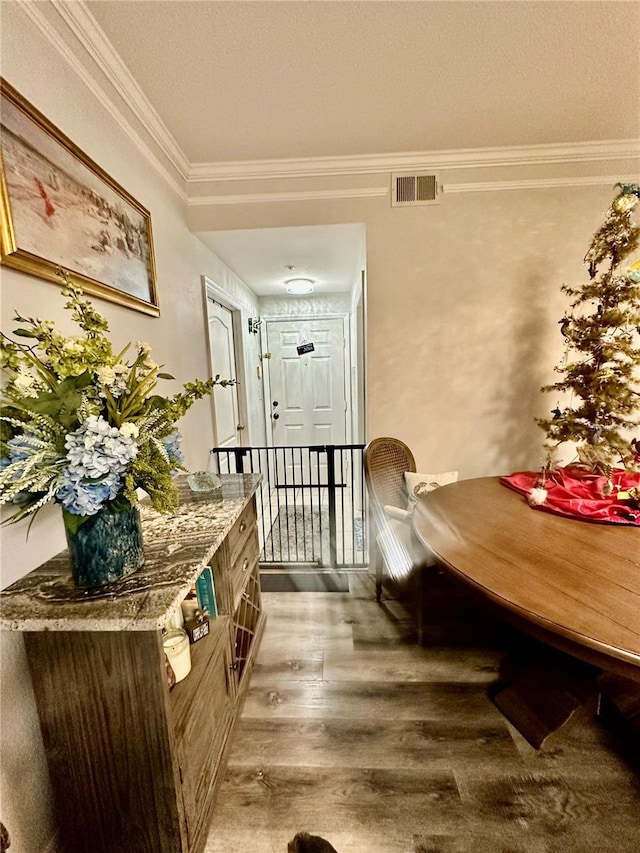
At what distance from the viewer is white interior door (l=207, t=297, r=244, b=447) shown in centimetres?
286

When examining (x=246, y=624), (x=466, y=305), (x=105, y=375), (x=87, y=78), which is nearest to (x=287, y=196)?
(x=87, y=78)

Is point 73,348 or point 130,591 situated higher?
point 73,348

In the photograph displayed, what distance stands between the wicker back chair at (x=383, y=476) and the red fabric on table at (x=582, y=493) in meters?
0.59

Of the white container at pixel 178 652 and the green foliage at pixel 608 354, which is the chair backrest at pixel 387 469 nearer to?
the green foliage at pixel 608 354

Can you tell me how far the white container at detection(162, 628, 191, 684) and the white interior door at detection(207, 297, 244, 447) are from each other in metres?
1.81

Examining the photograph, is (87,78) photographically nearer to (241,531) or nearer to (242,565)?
(241,531)

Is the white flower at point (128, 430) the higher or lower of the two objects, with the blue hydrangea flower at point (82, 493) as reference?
higher

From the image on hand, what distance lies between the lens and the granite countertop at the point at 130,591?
0.78m

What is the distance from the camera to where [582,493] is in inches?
64.2

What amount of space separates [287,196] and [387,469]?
1.90 metres

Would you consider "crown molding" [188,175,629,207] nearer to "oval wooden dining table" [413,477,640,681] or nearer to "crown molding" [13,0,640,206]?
"crown molding" [13,0,640,206]

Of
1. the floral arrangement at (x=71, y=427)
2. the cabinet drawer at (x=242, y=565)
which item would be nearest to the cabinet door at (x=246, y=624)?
the cabinet drawer at (x=242, y=565)

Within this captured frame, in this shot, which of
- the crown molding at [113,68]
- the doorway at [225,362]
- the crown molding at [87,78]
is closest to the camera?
the crown molding at [87,78]

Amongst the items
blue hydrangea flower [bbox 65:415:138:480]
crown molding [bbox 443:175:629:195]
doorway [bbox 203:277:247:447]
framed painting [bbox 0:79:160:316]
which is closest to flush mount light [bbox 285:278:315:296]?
doorway [bbox 203:277:247:447]
